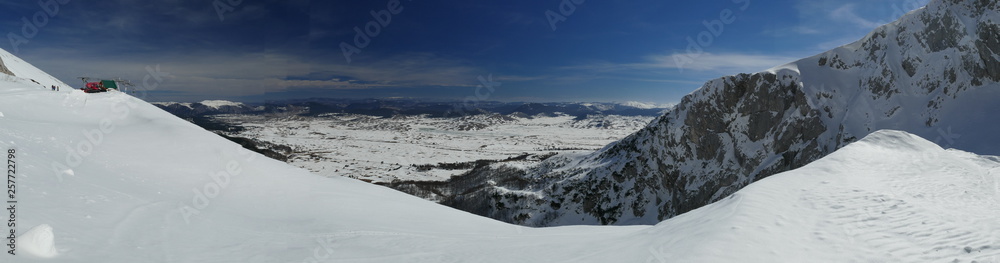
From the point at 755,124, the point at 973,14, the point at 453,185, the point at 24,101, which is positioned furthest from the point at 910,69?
the point at 453,185

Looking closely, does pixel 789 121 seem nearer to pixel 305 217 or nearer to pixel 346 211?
pixel 346 211

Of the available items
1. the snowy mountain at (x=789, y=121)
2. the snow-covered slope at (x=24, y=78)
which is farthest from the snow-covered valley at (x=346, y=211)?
the snowy mountain at (x=789, y=121)

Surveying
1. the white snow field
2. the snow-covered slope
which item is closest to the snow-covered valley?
the white snow field

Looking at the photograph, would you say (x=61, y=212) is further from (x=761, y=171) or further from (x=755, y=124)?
(x=755, y=124)

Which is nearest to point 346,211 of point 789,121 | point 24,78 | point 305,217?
point 305,217

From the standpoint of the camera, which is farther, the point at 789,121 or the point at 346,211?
the point at 789,121

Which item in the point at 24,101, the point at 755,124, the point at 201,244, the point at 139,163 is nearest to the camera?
the point at 201,244

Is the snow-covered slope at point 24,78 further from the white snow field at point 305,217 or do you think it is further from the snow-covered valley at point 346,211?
the white snow field at point 305,217
